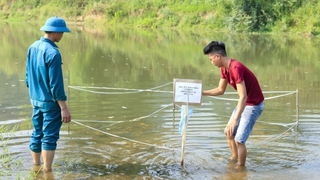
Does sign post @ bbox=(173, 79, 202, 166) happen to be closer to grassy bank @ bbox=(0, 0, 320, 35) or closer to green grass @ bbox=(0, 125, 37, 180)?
green grass @ bbox=(0, 125, 37, 180)

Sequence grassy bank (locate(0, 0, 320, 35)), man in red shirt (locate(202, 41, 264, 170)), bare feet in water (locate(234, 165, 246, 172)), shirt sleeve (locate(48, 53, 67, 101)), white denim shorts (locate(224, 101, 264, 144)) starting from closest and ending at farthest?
shirt sleeve (locate(48, 53, 67, 101)) → man in red shirt (locate(202, 41, 264, 170)) → white denim shorts (locate(224, 101, 264, 144)) → bare feet in water (locate(234, 165, 246, 172)) → grassy bank (locate(0, 0, 320, 35))

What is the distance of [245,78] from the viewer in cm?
544

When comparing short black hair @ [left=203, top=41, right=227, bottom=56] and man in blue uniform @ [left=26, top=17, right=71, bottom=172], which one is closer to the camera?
man in blue uniform @ [left=26, top=17, right=71, bottom=172]

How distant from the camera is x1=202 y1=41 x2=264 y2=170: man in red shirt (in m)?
5.36

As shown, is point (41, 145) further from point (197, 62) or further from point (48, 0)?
point (48, 0)

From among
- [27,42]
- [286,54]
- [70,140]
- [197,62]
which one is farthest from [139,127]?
[27,42]

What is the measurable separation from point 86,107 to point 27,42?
15467 millimetres

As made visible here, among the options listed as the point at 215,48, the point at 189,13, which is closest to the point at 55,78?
the point at 215,48

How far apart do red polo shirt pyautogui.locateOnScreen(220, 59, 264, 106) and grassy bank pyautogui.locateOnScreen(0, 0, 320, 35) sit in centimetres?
2240

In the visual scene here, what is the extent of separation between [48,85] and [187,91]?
1590 millimetres

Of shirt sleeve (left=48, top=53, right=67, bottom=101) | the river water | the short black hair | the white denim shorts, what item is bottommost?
the river water

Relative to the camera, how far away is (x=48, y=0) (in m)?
48.7

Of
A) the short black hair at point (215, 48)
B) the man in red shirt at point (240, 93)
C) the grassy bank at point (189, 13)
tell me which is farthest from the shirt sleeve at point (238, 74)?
the grassy bank at point (189, 13)

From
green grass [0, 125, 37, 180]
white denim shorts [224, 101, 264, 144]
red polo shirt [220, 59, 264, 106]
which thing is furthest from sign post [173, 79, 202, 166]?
green grass [0, 125, 37, 180]
